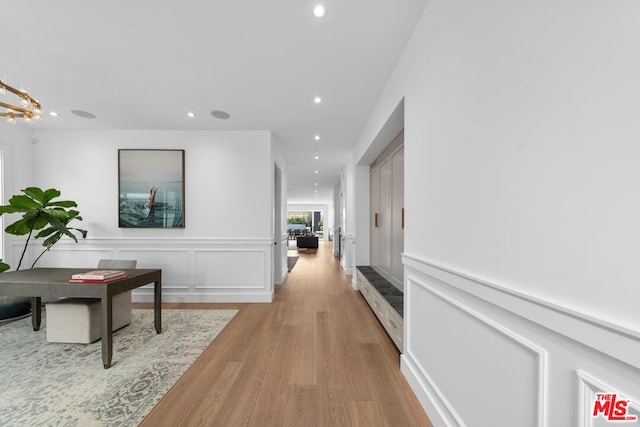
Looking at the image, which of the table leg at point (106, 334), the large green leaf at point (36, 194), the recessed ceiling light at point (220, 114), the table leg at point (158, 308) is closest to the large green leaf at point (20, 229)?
the large green leaf at point (36, 194)

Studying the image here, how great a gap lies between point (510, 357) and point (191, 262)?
4.11 metres

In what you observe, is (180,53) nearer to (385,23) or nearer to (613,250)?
(385,23)

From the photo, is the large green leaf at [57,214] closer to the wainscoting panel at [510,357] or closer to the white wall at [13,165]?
the white wall at [13,165]

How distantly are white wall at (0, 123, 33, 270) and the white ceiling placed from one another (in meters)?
0.80

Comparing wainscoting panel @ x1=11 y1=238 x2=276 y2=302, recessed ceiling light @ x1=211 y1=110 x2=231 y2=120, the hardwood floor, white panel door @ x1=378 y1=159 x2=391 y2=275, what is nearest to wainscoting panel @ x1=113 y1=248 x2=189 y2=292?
wainscoting panel @ x1=11 y1=238 x2=276 y2=302

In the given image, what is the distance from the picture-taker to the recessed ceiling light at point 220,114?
11.1 feet

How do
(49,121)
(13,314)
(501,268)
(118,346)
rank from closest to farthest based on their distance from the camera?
(501,268) < (118,346) < (13,314) < (49,121)

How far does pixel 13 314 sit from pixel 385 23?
5.17 meters

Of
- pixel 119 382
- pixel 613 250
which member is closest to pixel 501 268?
pixel 613 250

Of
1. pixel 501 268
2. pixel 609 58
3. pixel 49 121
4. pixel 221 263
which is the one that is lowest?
pixel 221 263

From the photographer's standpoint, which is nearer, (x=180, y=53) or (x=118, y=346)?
(x=180, y=53)

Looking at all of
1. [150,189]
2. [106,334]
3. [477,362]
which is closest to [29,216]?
[150,189]

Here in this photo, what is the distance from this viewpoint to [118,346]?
2.52 meters

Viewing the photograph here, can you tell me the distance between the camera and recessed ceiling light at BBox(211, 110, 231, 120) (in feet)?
11.1
